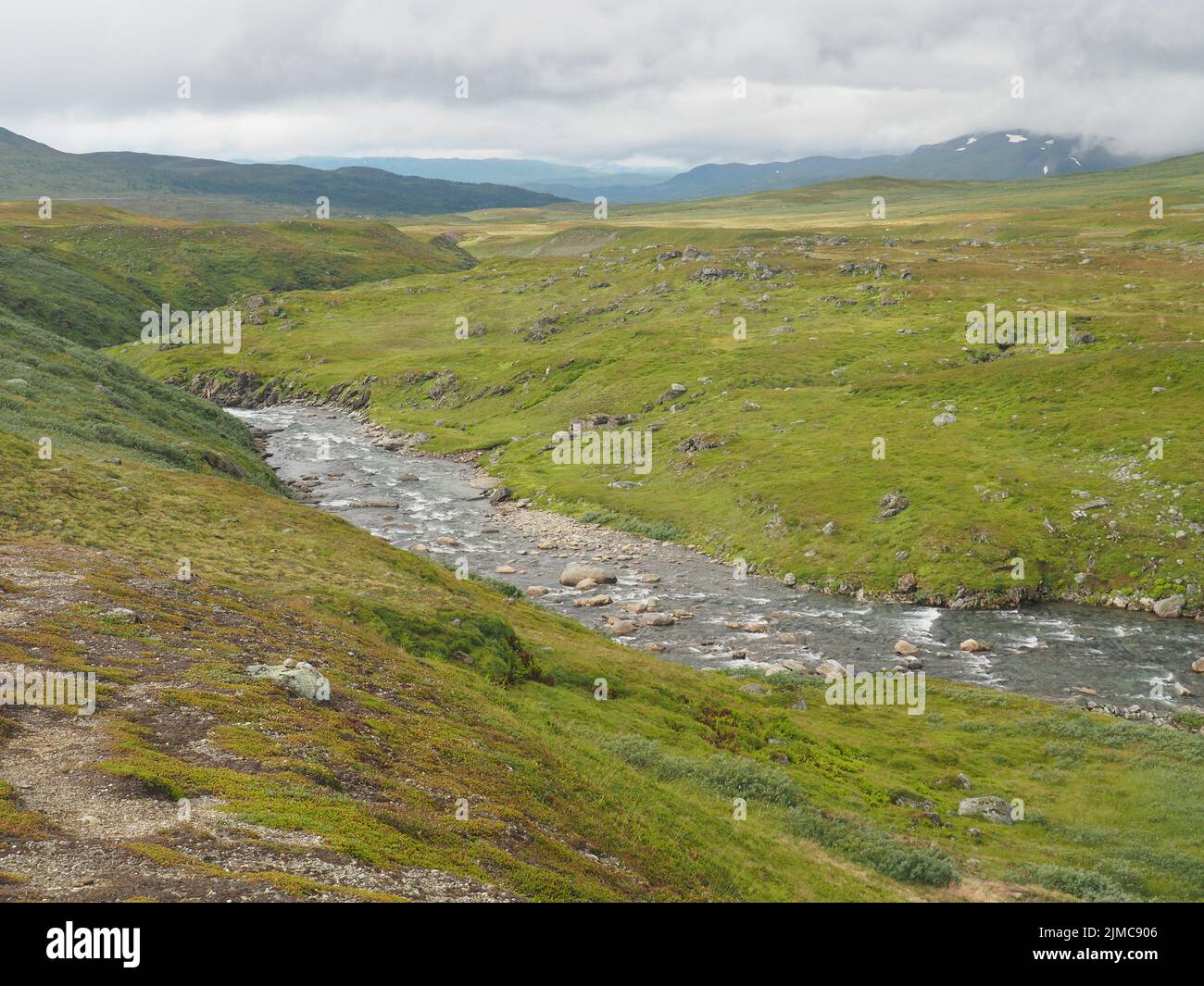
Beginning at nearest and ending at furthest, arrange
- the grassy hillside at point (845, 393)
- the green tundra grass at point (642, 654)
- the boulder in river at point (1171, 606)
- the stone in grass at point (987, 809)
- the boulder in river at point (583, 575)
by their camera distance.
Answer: the green tundra grass at point (642, 654)
the stone in grass at point (987, 809)
the boulder in river at point (1171, 606)
the grassy hillside at point (845, 393)
the boulder in river at point (583, 575)

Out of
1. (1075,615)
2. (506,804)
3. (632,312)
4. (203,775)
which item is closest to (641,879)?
(506,804)

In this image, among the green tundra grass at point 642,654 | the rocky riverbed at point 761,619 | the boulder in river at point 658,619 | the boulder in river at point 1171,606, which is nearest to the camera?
the green tundra grass at point 642,654

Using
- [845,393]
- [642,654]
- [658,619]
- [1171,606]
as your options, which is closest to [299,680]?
[642,654]

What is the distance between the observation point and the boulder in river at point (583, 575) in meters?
63.2

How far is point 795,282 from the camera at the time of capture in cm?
14175

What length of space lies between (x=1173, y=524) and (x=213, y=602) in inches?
2310

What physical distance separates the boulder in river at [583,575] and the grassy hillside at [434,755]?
38.9 ft

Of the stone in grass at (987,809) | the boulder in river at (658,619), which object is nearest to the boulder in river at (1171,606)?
the stone in grass at (987,809)

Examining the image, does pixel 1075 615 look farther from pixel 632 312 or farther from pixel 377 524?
pixel 632 312

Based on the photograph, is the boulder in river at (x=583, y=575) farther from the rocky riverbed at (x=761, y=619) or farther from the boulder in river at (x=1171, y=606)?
the boulder in river at (x=1171, y=606)

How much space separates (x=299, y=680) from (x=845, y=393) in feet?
255

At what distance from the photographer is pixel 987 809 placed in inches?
1302

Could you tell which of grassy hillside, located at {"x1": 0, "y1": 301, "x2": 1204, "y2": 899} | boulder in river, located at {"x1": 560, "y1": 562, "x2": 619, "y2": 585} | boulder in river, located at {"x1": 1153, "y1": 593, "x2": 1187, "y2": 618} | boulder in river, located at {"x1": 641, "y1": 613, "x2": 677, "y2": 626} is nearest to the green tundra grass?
grassy hillside, located at {"x1": 0, "y1": 301, "x2": 1204, "y2": 899}

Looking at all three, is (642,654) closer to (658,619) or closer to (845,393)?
(658,619)
